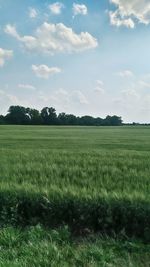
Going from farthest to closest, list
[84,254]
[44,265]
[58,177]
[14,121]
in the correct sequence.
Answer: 1. [14,121]
2. [58,177]
3. [84,254]
4. [44,265]

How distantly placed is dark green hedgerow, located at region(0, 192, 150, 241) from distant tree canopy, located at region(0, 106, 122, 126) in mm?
102204

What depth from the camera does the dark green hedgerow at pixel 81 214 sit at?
18.6 feet

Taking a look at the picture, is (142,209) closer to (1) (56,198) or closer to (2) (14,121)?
(1) (56,198)

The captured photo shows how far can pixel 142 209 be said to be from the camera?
5.66 m

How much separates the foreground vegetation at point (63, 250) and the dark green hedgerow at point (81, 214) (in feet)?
1.21

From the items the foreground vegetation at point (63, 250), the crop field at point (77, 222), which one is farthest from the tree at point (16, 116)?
the foreground vegetation at point (63, 250)

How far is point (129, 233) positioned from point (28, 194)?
2.04 m

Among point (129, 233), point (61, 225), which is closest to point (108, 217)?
point (129, 233)

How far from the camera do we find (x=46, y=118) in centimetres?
11750

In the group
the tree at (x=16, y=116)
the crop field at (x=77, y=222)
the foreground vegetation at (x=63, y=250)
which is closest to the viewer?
the foreground vegetation at (x=63, y=250)

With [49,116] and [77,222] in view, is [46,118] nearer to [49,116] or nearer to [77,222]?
[49,116]

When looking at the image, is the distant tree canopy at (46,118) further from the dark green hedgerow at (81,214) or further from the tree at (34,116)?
the dark green hedgerow at (81,214)

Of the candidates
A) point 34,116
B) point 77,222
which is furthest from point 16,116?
point 77,222

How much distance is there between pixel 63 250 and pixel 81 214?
111 centimetres
